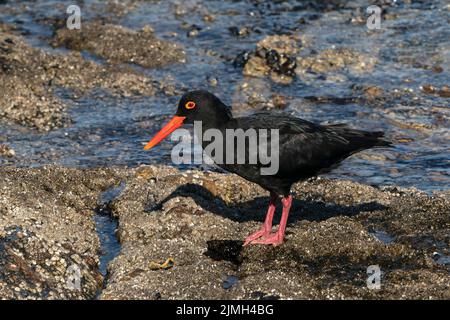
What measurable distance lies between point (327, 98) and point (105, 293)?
22.2ft

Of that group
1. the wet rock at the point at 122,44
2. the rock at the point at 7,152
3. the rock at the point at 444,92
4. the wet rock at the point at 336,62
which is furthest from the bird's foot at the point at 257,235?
the wet rock at the point at 122,44

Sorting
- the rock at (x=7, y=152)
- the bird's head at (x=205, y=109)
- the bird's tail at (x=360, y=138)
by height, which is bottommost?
the rock at (x=7, y=152)

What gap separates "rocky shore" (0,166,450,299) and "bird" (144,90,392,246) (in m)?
0.35

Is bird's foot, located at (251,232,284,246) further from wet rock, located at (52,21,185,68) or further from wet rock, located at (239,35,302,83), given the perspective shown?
wet rock, located at (52,21,185,68)

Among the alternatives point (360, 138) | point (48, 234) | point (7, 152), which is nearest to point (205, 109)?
point (360, 138)

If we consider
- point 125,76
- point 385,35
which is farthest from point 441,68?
point 125,76

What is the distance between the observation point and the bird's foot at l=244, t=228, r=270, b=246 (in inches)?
298

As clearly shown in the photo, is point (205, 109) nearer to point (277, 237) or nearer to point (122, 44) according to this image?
point (277, 237)

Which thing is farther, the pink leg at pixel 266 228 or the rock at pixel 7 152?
the rock at pixel 7 152

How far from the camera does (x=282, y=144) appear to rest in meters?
7.91

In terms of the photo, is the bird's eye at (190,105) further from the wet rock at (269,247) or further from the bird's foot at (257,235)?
the bird's foot at (257,235)

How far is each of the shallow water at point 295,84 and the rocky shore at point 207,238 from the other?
1.21 metres

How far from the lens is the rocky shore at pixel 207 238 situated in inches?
266

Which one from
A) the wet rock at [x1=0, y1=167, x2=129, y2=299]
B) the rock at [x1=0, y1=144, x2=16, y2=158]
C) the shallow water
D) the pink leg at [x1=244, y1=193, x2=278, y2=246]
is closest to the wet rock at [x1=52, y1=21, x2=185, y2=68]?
the shallow water
